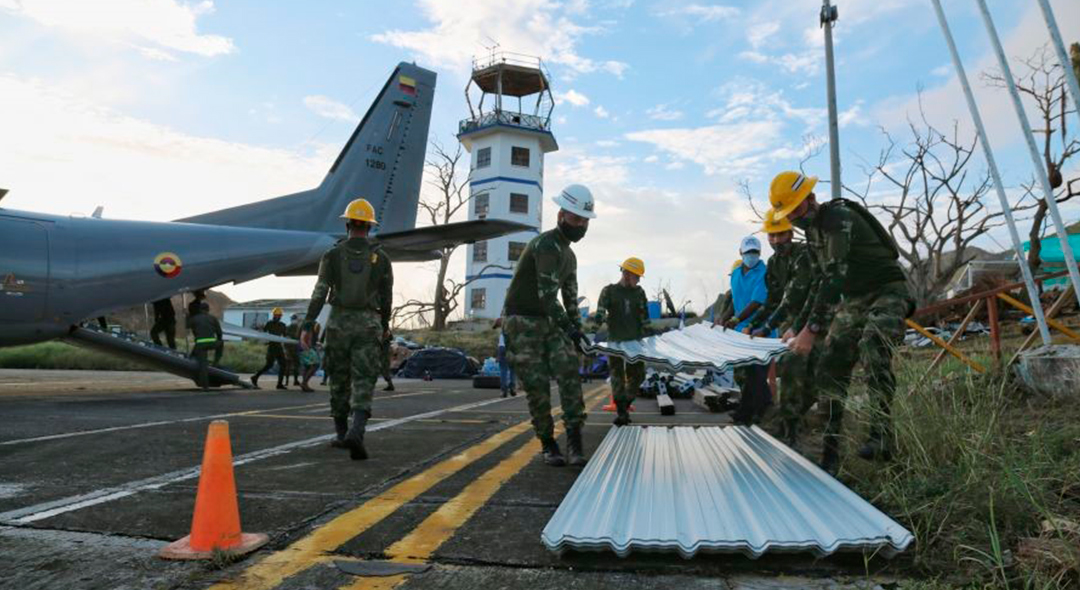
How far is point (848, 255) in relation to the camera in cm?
421

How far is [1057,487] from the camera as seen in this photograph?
2.91 meters

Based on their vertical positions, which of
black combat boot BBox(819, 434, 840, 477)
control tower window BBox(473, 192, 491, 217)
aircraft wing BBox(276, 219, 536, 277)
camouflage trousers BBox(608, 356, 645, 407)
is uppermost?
control tower window BBox(473, 192, 491, 217)

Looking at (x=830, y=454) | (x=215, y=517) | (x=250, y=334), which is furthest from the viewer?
(x=250, y=334)

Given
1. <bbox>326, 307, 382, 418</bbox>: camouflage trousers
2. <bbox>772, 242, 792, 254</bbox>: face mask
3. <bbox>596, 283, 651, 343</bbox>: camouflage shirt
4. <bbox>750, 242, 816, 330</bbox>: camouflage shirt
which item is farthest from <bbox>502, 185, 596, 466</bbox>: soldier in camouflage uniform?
<bbox>596, 283, 651, 343</bbox>: camouflage shirt

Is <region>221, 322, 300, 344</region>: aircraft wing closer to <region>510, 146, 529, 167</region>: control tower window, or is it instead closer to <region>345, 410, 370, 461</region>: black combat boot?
<region>345, 410, 370, 461</region>: black combat boot

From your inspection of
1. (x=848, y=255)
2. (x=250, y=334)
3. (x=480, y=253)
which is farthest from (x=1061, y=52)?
(x=480, y=253)

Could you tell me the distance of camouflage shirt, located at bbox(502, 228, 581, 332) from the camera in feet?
15.5

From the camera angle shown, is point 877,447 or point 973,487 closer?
point 973,487

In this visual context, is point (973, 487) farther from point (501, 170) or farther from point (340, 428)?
point (501, 170)

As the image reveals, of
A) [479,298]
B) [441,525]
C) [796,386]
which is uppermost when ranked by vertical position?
[479,298]

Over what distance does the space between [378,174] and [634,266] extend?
9.17m

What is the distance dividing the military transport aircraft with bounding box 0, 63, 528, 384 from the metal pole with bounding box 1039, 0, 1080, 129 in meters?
8.01

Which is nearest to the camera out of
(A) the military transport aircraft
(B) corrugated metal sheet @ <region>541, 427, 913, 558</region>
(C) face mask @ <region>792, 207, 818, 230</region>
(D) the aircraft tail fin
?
(B) corrugated metal sheet @ <region>541, 427, 913, 558</region>

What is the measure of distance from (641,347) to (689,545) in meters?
2.14
